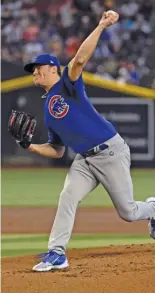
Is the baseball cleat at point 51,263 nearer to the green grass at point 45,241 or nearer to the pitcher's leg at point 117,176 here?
the pitcher's leg at point 117,176

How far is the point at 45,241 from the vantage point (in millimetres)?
8984

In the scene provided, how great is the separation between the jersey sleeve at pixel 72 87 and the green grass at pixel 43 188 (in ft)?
20.0

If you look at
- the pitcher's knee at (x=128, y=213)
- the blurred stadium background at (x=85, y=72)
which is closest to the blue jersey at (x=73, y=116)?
the pitcher's knee at (x=128, y=213)

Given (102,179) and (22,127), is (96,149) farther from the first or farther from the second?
(22,127)

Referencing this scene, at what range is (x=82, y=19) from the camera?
19672mm

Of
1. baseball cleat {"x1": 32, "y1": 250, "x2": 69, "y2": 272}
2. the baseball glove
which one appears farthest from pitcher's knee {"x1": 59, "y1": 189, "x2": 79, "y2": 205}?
the baseball glove

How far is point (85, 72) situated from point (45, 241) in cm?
913

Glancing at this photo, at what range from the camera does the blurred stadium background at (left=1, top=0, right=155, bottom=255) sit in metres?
17.3

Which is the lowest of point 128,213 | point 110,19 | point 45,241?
point 45,241

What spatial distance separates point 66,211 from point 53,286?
0.94 m

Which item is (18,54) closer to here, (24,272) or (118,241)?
(118,241)

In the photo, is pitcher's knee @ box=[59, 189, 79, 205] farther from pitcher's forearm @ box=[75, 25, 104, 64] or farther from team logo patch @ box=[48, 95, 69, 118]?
pitcher's forearm @ box=[75, 25, 104, 64]

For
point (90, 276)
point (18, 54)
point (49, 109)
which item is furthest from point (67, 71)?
point (18, 54)

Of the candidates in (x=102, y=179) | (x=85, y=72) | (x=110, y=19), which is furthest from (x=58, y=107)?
(x=85, y=72)
